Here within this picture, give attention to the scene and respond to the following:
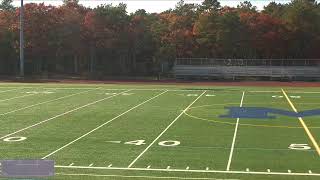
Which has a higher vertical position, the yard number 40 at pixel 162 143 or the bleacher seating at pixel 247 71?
the bleacher seating at pixel 247 71

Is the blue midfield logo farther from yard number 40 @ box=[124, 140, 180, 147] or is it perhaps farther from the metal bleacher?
the metal bleacher

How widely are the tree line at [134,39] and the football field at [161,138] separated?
29595mm

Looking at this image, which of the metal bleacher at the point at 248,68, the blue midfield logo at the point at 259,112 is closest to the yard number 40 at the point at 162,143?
the blue midfield logo at the point at 259,112

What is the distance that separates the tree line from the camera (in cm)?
5750

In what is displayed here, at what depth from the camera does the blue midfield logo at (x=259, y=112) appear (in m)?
22.2

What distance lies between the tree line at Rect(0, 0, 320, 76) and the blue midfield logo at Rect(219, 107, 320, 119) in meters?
33.1

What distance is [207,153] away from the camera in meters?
14.6

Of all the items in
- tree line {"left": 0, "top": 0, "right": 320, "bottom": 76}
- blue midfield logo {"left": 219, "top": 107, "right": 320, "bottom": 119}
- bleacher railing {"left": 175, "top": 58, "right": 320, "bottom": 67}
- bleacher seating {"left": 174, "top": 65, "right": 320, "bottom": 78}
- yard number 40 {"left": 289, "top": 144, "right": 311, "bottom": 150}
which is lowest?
yard number 40 {"left": 289, "top": 144, "right": 311, "bottom": 150}

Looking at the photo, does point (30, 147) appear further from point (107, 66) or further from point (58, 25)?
point (107, 66)

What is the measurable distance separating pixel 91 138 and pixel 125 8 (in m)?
49.0

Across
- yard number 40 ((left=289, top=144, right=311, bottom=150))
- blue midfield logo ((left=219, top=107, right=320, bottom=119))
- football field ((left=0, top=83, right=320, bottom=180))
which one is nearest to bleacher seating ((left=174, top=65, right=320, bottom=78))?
football field ((left=0, top=83, right=320, bottom=180))

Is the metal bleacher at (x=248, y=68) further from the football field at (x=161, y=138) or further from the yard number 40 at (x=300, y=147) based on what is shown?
the yard number 40 at (x=300, y=147)

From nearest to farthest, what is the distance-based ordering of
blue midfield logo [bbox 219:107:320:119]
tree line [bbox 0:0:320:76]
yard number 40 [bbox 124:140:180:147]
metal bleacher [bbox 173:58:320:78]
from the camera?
yard number 40 [bbox 124:140:180:147] < blue midfield logo [bbox 219:107:320:119] < metal bleacher [bbox 173:58:320:78] < tree line [bbox 0:0:320:76]

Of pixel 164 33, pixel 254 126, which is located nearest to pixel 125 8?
pixel 164 33
